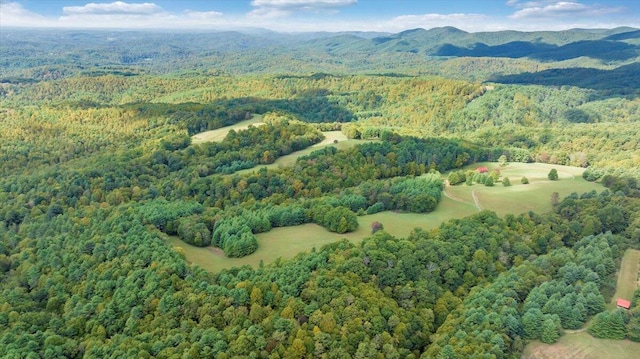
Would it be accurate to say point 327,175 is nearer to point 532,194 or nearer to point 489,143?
point 532,194

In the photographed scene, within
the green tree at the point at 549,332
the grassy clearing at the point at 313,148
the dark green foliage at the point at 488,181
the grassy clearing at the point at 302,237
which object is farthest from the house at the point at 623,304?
the grassy clearing at the point at 313,148

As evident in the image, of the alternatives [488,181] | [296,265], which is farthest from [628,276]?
[296,265]

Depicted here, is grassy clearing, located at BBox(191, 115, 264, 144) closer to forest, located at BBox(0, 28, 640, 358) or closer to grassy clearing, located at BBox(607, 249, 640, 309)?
forest, located at BBox(0, 28, 640, 358)

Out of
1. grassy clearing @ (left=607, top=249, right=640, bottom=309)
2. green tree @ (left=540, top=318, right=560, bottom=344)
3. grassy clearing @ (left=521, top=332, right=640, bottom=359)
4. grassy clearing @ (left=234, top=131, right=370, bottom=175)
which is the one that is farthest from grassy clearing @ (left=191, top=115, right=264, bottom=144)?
grassy clearing @ (left=521, top=332, right=640, bottom=359)

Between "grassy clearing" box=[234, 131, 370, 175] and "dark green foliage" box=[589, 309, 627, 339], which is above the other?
"dark green foliage" box=[589, 309, 627, 339]

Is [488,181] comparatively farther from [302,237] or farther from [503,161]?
[302,237]
